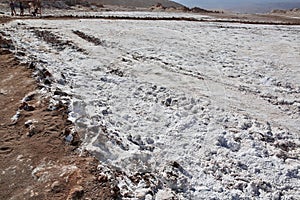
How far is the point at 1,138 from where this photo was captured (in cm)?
550

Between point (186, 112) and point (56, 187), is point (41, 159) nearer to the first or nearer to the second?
point (56, 187)

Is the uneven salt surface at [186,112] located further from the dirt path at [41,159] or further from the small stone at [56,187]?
the small stone at [56,187]

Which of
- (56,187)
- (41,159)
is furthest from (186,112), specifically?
(56,187)

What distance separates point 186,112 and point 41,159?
3.29 m

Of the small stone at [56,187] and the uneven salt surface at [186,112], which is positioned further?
the uneven salt surface at [186,112]

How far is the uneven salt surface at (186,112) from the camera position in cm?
479

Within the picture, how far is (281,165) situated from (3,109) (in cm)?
566

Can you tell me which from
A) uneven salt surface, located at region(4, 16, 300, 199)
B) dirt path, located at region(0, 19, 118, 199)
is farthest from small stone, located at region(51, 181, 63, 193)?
uneven salt surface, located at region(4, 16, 300, 199)

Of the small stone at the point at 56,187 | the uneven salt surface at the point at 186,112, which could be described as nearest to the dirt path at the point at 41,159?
the small stone at the point at 56,187

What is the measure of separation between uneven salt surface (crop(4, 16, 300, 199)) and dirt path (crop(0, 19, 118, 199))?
0.32 metres

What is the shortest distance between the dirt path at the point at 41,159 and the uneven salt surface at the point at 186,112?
32 centimetres

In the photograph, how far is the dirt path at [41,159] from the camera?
4.21m

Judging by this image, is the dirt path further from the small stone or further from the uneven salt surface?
the uneven salt surface

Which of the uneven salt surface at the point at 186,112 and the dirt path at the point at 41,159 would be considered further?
the uneven salt surface at the point at 186,112
